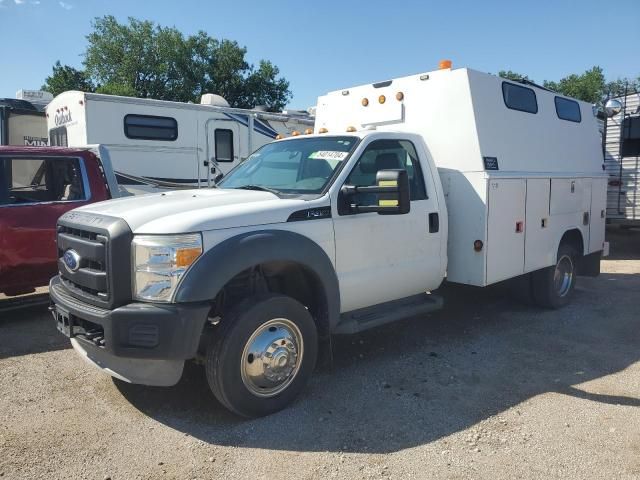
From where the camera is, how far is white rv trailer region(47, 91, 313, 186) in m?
9.23

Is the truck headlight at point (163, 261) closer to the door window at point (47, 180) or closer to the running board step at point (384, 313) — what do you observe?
the running board step at point (384, 313)

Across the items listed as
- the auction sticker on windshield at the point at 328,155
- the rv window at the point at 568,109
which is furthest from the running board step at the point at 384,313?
the rv window at the point at 568,109

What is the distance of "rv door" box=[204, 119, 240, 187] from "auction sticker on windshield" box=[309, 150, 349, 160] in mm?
6249

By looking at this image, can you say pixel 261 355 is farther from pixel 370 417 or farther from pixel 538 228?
pixel 538 228

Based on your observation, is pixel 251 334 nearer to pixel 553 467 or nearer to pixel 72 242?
pixel 72 242

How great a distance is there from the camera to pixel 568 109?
699 centimetres

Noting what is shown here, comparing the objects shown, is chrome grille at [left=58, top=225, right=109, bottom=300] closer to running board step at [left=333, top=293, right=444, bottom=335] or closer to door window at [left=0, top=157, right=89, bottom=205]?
running board step at [left=333, top=293, right=444, bottom=335]

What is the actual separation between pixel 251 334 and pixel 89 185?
353cm

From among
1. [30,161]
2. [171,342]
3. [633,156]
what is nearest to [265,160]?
[171,342]

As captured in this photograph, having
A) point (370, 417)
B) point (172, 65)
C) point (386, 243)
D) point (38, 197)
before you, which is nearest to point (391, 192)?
point (386, 243)

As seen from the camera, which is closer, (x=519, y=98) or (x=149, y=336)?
(x=149, y=336)

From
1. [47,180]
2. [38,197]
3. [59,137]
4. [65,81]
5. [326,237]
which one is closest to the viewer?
[326,237]

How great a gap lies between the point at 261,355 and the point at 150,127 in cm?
713

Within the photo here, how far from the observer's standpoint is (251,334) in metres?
3.64
